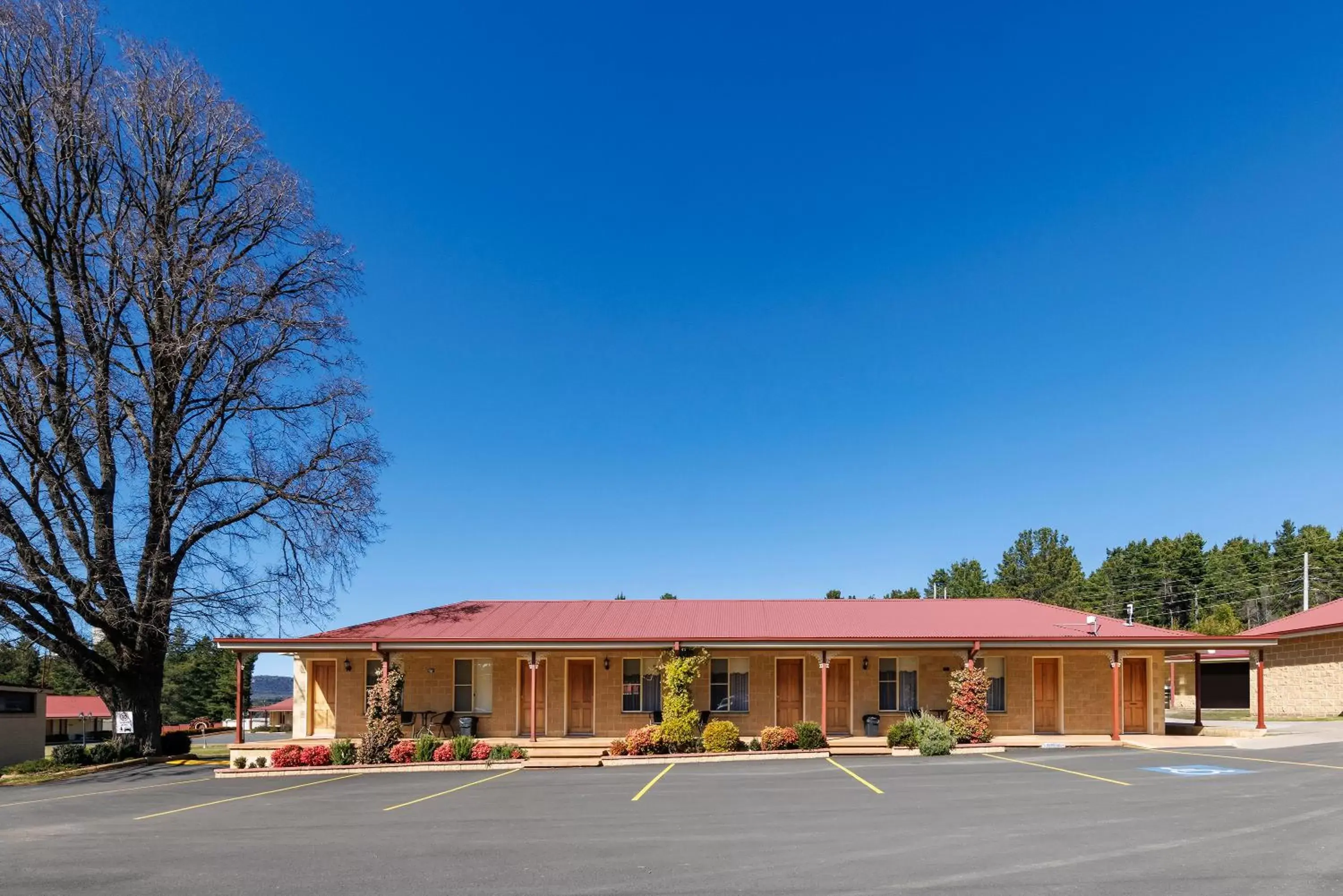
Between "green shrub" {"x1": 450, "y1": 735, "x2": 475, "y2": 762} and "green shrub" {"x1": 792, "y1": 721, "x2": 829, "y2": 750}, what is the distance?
24.5ft

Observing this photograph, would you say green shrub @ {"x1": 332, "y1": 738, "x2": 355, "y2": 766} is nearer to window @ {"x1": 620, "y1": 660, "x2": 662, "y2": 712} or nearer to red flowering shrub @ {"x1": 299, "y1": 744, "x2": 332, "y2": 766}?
red flowering shrub @ {"x1": 299, "y1": 744, "x2": 332, "y2": 766}

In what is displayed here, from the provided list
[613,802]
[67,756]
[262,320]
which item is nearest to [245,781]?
[67,756]

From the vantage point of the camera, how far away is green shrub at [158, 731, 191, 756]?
25906mm

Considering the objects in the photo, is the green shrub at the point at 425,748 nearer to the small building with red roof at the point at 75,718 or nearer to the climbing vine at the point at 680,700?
the climbing vine at the point at 680,700

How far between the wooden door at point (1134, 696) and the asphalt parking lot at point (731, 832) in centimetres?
593

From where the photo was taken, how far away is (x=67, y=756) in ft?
76.6

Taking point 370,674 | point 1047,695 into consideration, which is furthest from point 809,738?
point 370,674

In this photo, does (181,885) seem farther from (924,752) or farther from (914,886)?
(924,752)

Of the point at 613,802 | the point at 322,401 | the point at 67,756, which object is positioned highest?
the point at 322,401

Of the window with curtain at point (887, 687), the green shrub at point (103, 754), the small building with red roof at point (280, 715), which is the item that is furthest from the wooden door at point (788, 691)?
the small building with red roof at point (280, 715)

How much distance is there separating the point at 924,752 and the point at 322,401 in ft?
61.5

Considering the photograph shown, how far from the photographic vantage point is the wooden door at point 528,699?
934 inches

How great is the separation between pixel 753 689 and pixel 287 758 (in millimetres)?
11217

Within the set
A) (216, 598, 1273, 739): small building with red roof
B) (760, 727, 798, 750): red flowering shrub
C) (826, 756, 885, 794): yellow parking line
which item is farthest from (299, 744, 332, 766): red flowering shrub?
(826, 756, 885, 794): yellow parking line
